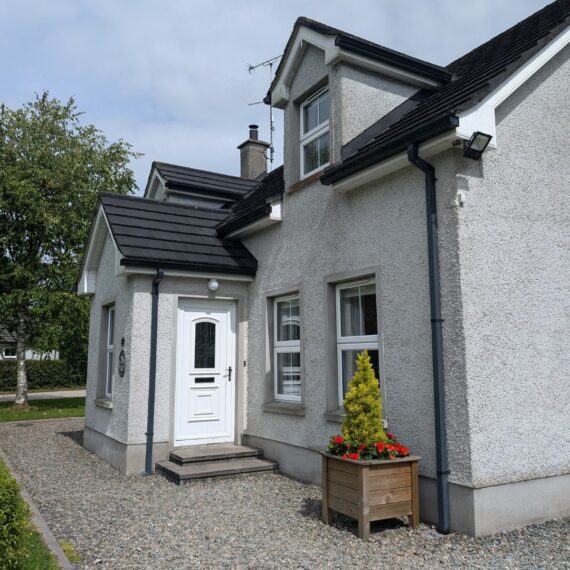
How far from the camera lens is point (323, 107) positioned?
852 centimetres

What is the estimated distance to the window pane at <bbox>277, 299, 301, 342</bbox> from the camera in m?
8.60

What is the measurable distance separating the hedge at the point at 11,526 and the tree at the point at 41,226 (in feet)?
51.3

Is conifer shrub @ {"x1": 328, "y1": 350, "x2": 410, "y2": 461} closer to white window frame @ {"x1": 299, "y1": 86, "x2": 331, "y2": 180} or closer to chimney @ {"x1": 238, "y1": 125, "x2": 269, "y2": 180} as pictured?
white window frame @ {"x1": 299, "y1": 86, "x2": 331, "y2": 180}

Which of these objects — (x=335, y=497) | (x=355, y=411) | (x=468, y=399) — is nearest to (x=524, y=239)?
(x=468, y=399)

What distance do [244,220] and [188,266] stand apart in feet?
4.28

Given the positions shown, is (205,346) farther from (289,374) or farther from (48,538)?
(48,538)

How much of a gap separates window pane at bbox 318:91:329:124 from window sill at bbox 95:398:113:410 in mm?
6059

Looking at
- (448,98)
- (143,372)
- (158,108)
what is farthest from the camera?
(158,108)

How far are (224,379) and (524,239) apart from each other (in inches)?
218

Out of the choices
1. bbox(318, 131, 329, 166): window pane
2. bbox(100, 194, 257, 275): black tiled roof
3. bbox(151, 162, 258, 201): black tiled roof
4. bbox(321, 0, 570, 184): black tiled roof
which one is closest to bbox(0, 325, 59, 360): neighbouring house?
bbox(151, 162, 258, 201): black tiled roof

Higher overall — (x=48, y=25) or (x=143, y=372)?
(x=48, y=25)

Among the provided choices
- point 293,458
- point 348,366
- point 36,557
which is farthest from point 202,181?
point 36,557

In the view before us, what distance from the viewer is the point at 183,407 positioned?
29.3ft

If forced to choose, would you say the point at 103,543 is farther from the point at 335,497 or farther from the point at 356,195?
the point at 356,195
